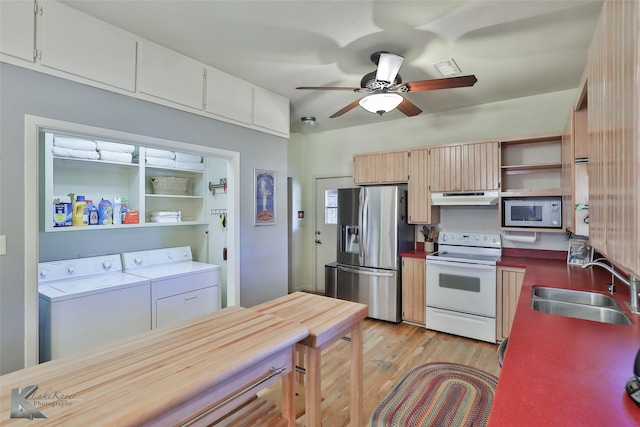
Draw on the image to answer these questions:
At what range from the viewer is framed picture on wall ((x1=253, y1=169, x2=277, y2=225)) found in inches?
130

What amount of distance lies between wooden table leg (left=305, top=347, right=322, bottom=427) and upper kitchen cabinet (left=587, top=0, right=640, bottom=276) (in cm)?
124

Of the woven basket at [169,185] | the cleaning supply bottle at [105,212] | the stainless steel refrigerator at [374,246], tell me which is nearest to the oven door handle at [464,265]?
the stainless steel refrigerator at [374,246]

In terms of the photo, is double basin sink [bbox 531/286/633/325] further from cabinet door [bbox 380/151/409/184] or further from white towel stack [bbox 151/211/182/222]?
white towel stack [bbox 151/211/182/222]

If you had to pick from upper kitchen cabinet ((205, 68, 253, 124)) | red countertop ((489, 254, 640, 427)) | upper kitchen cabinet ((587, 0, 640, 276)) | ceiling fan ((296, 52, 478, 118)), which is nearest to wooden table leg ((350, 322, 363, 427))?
red countertop ((489, 254, 640, 427))

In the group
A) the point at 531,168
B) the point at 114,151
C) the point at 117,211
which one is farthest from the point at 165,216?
the point at 531,168

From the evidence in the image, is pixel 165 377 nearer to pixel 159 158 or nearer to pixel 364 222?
pixel 159 158

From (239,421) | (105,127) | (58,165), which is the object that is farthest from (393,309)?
(58,165)

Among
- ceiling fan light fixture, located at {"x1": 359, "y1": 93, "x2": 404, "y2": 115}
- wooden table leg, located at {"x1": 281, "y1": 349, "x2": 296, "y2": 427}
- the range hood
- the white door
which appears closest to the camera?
wooden table leg, located at {"x1": 281, "y1": 349, "x2": 296, "y2": 427}

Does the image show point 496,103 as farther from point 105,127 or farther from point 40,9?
point 40,9

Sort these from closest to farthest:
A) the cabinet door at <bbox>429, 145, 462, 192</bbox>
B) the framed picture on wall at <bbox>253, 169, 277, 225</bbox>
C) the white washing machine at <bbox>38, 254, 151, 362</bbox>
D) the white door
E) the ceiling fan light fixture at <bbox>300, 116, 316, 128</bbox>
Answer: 1. the white washing machine at <bbox>38, 254, 151, 362</bbox>
2. the framed picture on wall at <bbox>253, 169, 277, 225</bbox>
3. the cabinet door at <bbox>429, 145, 462, 192</bbox>
4. the ceiling fan light fixture at <bbox>300, 116, 316, 128</bbox>
5. the white door

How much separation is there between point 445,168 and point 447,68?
1269 millimetres

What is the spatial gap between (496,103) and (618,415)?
3666 mm

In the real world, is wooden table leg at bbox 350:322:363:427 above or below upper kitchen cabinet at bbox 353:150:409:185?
below

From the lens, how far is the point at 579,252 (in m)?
2.96
